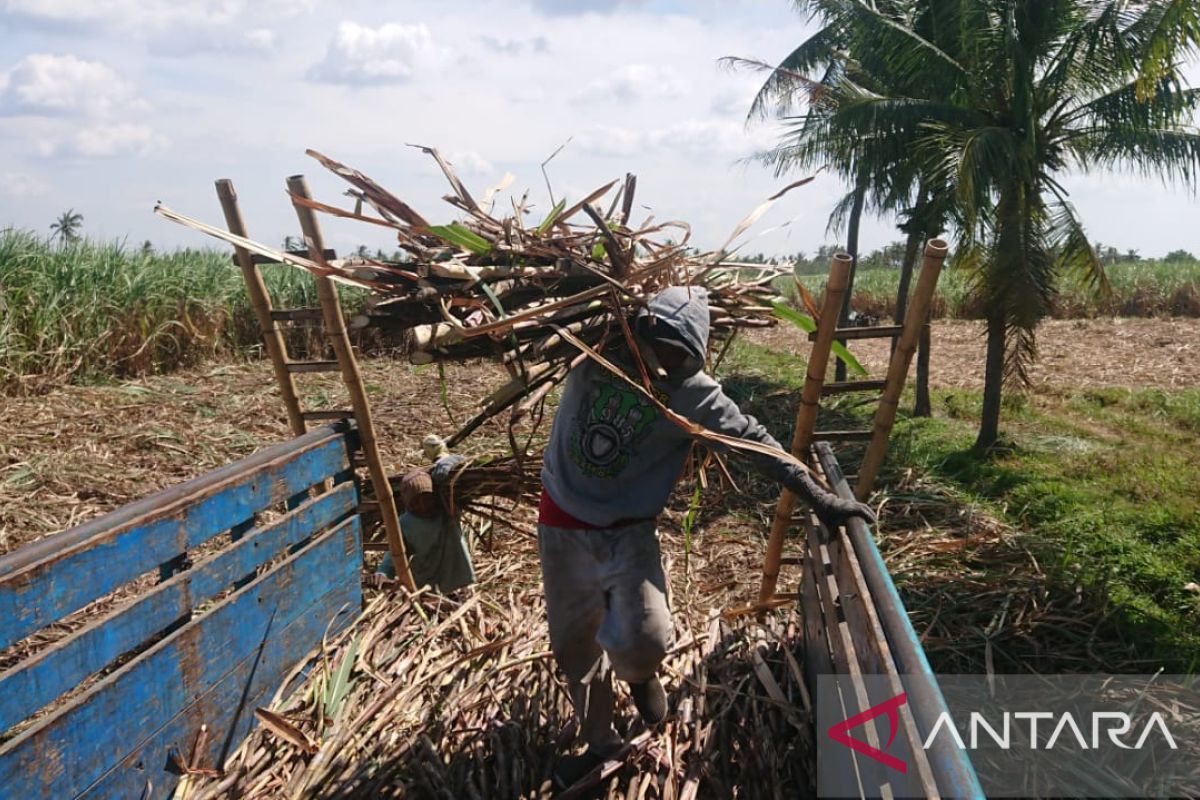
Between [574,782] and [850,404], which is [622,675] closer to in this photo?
[574,782]

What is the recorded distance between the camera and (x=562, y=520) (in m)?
3.01

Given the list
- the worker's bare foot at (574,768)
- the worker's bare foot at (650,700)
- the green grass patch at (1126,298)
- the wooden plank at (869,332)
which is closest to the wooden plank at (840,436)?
the wooden plank at (869,332)

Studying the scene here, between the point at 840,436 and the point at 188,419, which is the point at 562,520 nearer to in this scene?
the point at 840,436

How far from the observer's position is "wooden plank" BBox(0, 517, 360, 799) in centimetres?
209

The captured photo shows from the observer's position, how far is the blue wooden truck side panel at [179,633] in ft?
7.00

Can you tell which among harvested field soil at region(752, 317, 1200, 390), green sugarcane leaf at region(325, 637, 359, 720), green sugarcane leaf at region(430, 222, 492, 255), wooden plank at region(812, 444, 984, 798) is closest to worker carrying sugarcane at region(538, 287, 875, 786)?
wooden plank at region(812, 444, 984, 798)

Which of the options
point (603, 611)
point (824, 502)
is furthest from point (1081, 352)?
point (603, 611)

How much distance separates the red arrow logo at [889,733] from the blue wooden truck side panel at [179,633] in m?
1.95

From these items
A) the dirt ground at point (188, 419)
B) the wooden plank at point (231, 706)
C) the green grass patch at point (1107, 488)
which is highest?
the dirt ground at point (188, 419)

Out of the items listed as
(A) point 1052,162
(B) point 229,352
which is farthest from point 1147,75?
(B) point 229,352

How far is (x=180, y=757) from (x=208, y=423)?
6.46 meters

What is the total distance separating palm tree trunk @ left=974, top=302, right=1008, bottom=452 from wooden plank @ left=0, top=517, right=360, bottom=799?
7.47m

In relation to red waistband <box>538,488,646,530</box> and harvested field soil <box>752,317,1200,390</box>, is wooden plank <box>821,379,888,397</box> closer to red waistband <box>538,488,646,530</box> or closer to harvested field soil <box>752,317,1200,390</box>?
red waistband <box>538,488,646,530</box>

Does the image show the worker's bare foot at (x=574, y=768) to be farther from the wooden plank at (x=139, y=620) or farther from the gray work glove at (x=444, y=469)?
the gray work glove at (x=444, y=469)
